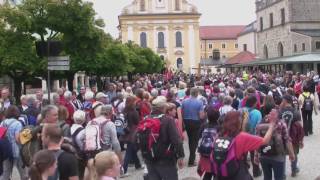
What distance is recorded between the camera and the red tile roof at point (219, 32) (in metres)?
145

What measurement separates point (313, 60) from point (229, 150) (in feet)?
175

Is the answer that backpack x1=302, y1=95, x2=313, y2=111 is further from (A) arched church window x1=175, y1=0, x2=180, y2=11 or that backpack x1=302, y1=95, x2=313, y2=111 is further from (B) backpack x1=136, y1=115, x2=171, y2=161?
(A) arched church window x1=175, y1=0, x2=180, y2=11

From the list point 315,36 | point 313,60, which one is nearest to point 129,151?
point 313,60

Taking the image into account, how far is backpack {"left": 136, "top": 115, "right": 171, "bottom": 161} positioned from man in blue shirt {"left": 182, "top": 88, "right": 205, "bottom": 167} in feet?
15.8

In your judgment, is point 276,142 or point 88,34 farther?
point 88,34

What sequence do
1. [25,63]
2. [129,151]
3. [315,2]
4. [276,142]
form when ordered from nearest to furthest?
[276,142], [129,151], [25,63], [315,2]

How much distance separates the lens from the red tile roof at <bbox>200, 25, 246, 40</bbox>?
145125mm

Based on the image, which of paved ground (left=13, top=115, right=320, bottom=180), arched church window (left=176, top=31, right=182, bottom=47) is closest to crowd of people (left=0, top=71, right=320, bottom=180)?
paved ground (left=13, top=115, right=320, bottom=180)

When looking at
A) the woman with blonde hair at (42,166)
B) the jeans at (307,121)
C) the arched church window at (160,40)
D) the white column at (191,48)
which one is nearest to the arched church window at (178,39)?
the white column at (191,48)

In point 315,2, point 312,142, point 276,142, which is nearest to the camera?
point 276,142

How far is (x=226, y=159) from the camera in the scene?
6.40 meters

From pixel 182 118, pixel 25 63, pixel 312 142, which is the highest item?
pixel 25 63

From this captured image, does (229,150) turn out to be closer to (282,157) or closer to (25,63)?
(282,157)

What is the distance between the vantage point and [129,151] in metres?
11.9
